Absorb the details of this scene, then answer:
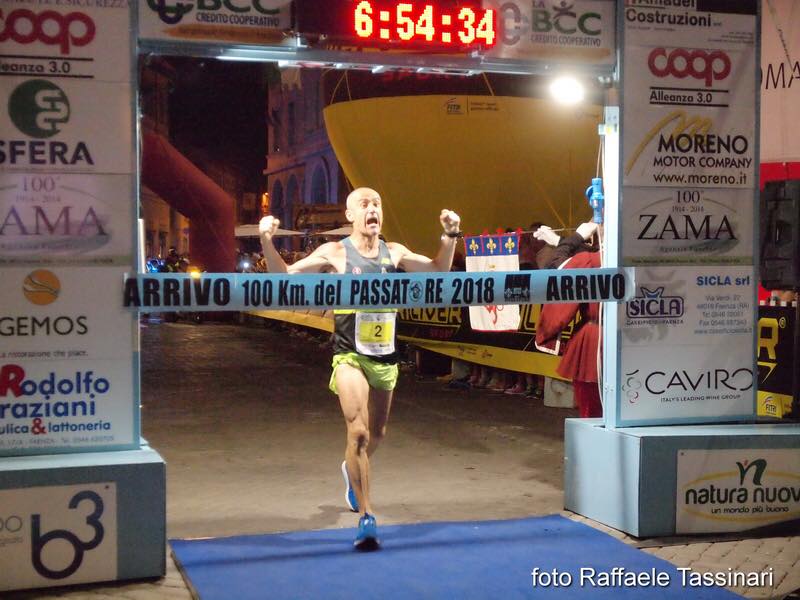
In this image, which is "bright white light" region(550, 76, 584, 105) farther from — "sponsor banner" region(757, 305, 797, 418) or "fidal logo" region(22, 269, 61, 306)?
"sponsor banner" region(757, 305, 797, 418)

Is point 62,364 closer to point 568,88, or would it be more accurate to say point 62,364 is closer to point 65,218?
point 65,218

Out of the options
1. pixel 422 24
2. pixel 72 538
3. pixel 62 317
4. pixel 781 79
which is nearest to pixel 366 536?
pixel 72 538

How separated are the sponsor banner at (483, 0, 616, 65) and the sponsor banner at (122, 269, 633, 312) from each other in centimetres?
147

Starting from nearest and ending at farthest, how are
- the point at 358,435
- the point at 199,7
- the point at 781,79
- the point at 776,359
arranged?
the point at 199,7
the point at 358,435
the point at 776,359
the point at 781,79

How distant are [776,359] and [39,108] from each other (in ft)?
24.1

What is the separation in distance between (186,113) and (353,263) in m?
55.7

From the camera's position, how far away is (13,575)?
5379mm

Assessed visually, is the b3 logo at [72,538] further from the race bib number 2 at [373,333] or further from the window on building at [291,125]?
the window on building at [291,125]

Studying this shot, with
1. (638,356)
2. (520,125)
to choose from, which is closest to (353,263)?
(638,356)

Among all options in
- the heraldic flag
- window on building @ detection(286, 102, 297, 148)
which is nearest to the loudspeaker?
the heraldic flag

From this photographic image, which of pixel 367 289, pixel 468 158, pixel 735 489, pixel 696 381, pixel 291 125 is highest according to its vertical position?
pixel 291 125

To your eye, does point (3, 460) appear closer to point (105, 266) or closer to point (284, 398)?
point (105, 266)

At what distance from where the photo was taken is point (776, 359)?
9.85 metres

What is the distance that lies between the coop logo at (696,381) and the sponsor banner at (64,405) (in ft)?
11.2
